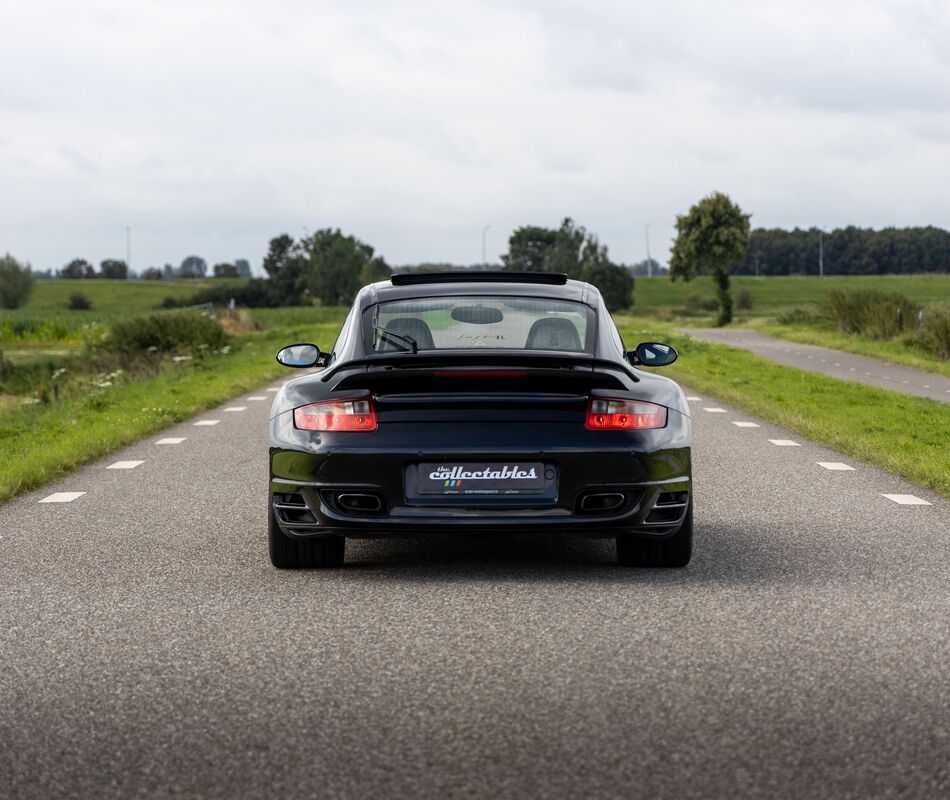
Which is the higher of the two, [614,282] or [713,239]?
[713,239]

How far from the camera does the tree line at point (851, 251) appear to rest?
171m

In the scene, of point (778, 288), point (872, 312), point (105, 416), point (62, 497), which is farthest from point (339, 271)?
point (62, 497)

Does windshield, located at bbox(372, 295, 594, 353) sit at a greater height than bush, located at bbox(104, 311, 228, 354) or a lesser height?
greater

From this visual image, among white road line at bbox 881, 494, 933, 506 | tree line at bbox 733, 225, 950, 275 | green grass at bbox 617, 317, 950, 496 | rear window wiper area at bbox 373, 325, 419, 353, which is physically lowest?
green grass at bbox 617, 317, 950, 496

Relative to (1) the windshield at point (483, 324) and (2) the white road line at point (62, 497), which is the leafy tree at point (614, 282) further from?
(1) the windshield at point (483, 324)

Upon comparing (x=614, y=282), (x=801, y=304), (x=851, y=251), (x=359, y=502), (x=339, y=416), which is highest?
(x=851, y=251)

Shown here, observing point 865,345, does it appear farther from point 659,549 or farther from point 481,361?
point 481,361

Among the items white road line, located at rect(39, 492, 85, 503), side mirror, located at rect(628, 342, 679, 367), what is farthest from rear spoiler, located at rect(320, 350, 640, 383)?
white road line, located at rect(39, 492, 85, 503)

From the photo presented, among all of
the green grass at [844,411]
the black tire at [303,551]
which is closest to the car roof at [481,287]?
the black tire at [303,551]

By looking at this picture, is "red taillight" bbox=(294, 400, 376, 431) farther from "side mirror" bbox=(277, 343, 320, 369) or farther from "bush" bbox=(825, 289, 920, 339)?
"bush" bbox=(825, 289, 920, 339)

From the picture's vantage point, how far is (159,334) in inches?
1491

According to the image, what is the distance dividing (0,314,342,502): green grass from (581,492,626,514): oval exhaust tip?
16.4 feet

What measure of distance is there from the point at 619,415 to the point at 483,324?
1.01 m

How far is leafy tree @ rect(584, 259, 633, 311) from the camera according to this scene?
140500mm
